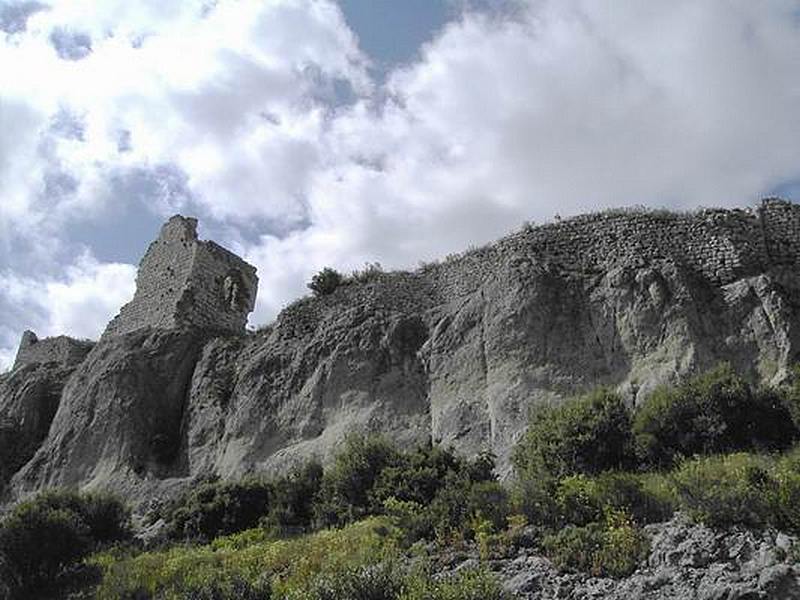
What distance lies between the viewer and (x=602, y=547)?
1329 centimetres

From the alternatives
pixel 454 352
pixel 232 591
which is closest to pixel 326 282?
pixel 454 352

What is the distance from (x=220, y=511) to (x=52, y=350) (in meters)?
17.9

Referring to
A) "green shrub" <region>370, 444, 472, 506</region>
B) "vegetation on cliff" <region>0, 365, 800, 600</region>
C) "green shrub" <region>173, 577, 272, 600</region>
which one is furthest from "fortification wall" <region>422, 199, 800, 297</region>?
"green shrub" <region>173, 577, 272, 600</region>

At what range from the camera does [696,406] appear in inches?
707

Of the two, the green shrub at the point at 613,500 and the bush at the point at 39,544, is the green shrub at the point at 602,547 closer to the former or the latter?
the green shrub at the point at 613,500

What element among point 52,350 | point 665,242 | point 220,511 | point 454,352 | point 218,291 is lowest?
point 220,511

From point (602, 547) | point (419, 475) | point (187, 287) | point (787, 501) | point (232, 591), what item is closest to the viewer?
point (787, 501)

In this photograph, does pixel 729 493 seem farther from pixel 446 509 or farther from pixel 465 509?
pixel 446 509

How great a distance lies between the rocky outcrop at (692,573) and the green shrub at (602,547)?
0.46 feet

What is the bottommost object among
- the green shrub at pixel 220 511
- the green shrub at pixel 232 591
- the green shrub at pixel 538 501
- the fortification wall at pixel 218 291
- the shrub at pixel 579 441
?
the green shrub at pixel 232 591

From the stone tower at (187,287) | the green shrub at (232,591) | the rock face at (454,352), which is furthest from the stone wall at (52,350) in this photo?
the green shrub at (232,591)

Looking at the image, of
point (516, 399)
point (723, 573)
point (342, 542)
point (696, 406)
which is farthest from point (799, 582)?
point (516, 399)

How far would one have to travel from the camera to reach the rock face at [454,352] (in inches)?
859

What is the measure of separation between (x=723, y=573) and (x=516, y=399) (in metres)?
10.4
